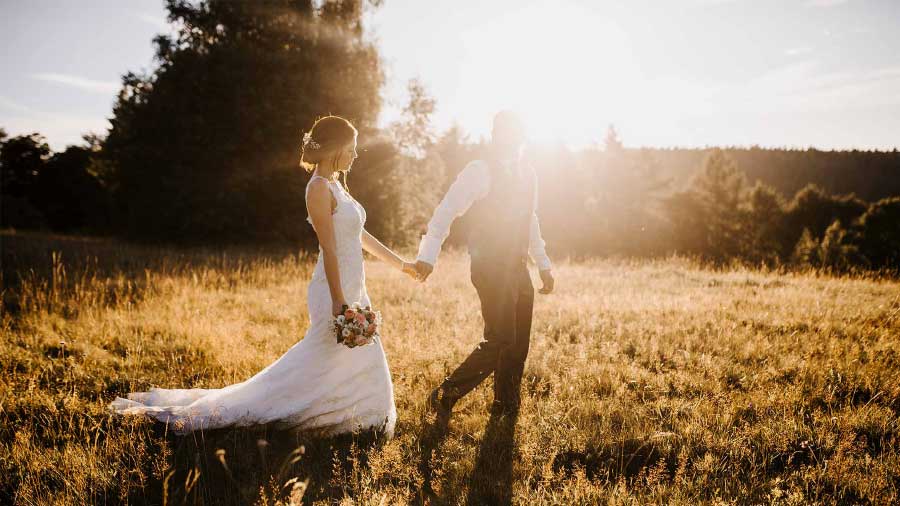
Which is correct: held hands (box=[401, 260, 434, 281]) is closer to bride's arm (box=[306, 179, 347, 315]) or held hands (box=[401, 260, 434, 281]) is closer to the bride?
the bride

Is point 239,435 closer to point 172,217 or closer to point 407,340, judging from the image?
point 407,340

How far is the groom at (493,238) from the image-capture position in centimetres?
408

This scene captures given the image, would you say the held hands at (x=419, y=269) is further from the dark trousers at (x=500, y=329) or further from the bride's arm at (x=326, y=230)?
the bride's arm at (x=326, y=230)

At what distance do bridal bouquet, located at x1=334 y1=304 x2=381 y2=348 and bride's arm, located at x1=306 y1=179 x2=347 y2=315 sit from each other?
0.44 feet

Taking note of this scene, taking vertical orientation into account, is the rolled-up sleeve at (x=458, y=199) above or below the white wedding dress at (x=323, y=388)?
above

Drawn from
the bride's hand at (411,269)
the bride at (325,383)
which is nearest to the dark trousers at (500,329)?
the bride's hand at (411,269)

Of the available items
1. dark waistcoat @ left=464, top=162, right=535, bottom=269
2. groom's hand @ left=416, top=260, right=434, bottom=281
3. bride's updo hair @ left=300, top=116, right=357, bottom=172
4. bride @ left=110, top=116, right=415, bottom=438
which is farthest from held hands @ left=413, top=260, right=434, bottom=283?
bride's updo hair @ left=300, top=116, right=357, bottom=172

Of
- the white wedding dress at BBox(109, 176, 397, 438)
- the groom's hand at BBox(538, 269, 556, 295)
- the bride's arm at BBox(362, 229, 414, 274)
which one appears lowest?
the white wedding dress at BBox(109, 176, 397, 438)

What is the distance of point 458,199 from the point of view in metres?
4.15

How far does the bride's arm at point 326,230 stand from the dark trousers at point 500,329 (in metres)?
1.16

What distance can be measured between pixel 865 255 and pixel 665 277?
139ft

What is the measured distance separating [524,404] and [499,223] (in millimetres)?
1759

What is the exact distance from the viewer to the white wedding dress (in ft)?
12.5

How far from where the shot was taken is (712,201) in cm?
4762
